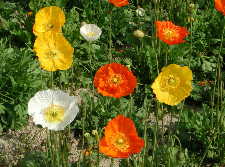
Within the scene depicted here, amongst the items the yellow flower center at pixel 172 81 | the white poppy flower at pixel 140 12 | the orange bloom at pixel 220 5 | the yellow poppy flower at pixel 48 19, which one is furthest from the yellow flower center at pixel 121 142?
the white poppy flower at pixel 140 12

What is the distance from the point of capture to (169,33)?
9.41 feet

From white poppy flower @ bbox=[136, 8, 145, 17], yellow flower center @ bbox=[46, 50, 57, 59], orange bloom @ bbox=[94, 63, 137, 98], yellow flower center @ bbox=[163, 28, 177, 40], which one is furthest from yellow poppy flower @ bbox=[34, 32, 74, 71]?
white poppy flower @ bbox=[136, 8, 145, 17]

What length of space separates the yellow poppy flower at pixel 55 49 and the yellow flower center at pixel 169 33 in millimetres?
679

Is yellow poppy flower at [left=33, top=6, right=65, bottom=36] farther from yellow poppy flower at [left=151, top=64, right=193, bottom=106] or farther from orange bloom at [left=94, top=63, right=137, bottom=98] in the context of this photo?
yellow poppy flower at [left=151, top=64, right=193, bottom=106]

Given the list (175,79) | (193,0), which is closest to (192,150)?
(175,79)

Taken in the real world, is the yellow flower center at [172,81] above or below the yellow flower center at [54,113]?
above

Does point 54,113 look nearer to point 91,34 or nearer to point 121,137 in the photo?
point 121,137

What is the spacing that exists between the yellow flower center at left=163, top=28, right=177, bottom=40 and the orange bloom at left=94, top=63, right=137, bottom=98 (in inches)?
20.3

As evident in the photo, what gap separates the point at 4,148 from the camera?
3268 millimetres

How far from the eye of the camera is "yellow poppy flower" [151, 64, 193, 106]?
2.24 meters

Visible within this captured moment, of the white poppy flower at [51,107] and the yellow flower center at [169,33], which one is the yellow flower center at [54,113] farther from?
the yellow flower center at [169,33]

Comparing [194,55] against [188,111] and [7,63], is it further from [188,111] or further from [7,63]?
[7,63]

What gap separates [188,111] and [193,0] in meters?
1.61

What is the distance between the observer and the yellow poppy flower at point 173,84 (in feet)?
7.34
